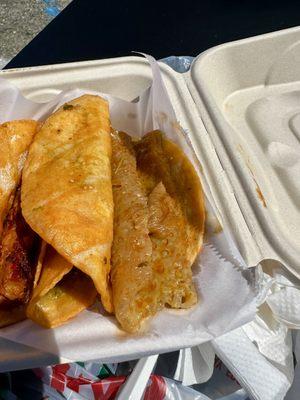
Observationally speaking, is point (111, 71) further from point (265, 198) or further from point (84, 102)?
point (265, 198)

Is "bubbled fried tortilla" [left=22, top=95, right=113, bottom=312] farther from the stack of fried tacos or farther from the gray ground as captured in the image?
the gray ground

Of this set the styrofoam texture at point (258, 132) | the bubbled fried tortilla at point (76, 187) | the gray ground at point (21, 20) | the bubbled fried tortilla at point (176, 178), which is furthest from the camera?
the gray ground at point (21, 20)

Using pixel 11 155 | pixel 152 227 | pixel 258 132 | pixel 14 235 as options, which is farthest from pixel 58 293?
pixel 258 132

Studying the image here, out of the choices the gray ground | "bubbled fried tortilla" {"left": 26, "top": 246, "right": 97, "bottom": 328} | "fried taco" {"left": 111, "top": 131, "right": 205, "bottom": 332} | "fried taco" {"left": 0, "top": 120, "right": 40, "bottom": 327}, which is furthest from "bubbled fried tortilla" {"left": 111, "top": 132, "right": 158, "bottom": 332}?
the gray ground

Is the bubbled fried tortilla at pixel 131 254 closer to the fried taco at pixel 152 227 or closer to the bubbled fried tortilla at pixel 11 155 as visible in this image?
the fried taco at pixel 152 227

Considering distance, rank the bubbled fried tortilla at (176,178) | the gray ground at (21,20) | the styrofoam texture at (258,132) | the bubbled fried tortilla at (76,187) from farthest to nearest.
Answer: the gray ground at (21,20) → the styrofoam texture at (258,132) → the bubbled fried tortilla at (176,178) → the bubbled fried tortilla at (76,187)

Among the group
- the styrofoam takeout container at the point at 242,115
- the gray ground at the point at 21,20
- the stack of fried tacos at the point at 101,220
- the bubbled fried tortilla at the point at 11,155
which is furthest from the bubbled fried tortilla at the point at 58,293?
the gray ground at the point at 21,20
